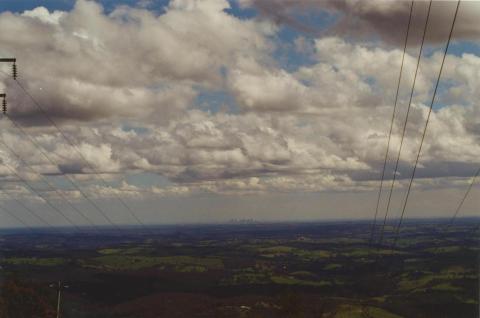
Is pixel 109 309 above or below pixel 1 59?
below

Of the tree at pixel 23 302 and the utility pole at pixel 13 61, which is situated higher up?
the utility pole at pixel 13 61

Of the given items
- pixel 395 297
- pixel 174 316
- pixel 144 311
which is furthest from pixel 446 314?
pixel 144 311

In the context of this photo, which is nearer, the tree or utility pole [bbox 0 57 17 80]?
utility pole [bbox 0 57 17 80]

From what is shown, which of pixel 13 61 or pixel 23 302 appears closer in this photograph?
pixel 13 61

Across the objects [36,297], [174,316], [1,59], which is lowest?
[174,316]

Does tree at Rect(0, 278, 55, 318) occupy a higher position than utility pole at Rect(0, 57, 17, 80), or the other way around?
utility pole at Rect(0, 57, 17, 80)

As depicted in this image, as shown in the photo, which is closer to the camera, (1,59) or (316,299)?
(1,59)

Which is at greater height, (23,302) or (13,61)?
(13,61)

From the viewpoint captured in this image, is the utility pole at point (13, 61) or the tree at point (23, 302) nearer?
the utility pole at point (13, 61)

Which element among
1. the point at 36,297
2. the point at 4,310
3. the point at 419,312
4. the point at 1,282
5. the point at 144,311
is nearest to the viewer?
the point at 4,310

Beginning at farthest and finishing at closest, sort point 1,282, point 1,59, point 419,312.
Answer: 1. point 1,282
2. point 419,312
3. point 1,59

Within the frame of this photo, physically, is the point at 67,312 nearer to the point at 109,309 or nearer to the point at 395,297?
the point at 109,309
